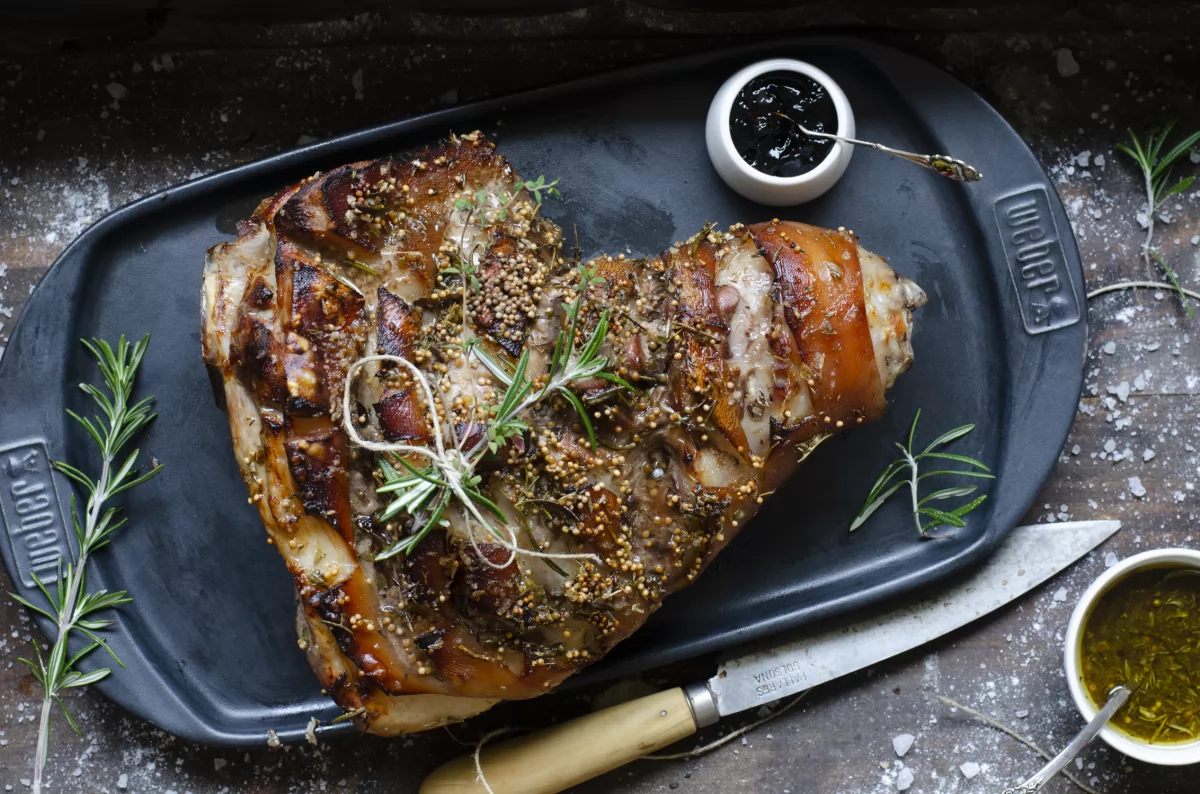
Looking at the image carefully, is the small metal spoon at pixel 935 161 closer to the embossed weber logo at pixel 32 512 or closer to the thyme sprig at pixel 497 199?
the thyme sprig at pixel 497 199

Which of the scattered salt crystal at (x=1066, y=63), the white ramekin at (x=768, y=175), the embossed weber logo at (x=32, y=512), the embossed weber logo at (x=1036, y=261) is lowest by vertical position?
the embossed weber logo at (x=32, y=512)

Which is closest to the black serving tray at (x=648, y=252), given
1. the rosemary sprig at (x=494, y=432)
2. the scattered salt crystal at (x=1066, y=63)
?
the scattered salt crystal at (x=1066, y=63)

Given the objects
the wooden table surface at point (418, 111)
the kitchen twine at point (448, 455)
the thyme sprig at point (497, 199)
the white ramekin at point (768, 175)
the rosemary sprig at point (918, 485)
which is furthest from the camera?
the wooden table surface at point (418, 111)

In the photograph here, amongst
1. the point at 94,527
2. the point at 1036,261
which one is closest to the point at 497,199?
the point at 94,527

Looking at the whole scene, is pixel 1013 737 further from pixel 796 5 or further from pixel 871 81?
pixel 796 5

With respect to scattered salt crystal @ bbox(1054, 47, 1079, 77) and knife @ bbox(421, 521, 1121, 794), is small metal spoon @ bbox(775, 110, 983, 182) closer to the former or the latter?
scattered salt crystal @ bbox(1054, 47, 1079, 77)

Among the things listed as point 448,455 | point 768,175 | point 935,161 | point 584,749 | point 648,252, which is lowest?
point 584,749

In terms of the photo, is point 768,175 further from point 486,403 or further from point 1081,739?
point 1081,739
